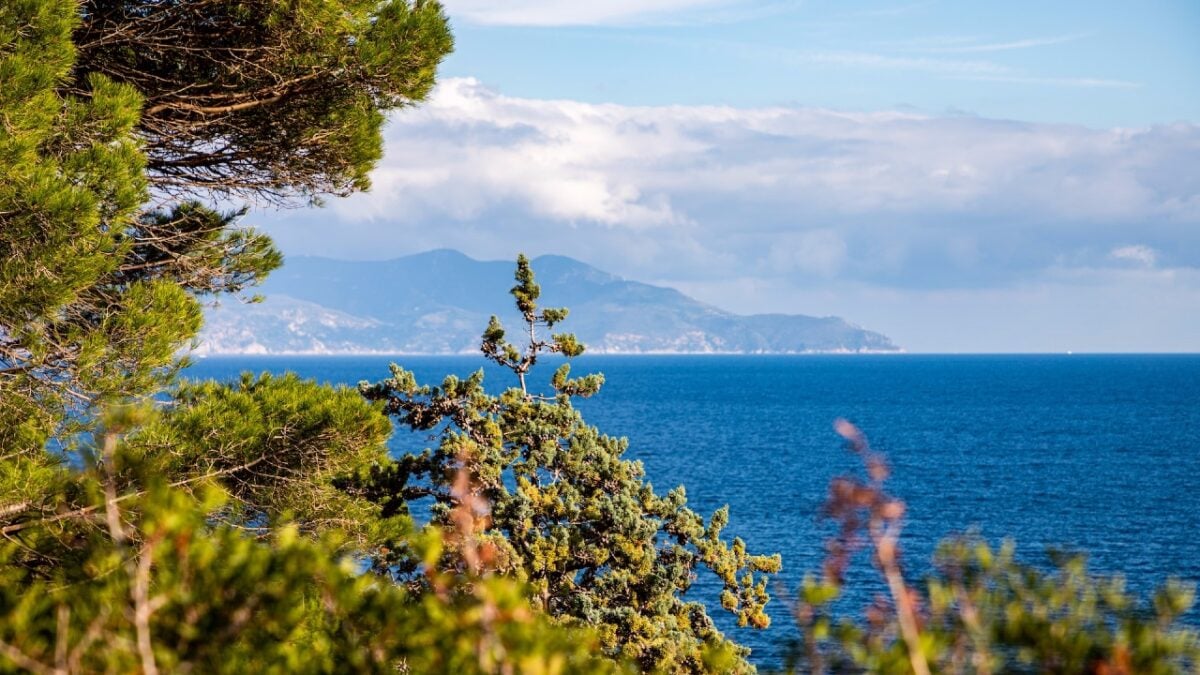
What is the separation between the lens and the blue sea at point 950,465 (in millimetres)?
42906

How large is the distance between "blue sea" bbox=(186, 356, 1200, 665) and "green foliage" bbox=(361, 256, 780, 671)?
5.30 meters

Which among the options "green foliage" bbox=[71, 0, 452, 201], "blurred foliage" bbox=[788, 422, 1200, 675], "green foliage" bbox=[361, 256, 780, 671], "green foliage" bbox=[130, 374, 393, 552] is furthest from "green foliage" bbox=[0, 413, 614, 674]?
"green foliage" bbox=[361, 256, 780, 671]

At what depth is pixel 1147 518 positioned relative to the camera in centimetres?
4984

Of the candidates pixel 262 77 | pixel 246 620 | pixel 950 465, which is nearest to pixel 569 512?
pixel 262 77

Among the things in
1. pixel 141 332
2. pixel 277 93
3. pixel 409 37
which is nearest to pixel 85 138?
pixel 141 332

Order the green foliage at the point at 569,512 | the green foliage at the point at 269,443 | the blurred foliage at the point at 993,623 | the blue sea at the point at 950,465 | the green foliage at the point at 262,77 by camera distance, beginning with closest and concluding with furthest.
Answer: the blurred foliage at the point at 993,623 → the green foliage at the point at 269,443 → the green foliage at the point at 262,77 → the green foliage at the point at 569,512 → the blue sea at the point at 950,465

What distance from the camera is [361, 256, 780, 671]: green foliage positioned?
15.4m

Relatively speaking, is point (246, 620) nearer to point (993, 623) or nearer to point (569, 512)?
point (993, 623)

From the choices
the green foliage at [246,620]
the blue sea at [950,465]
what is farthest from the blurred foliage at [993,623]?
the green foliage at [246,620]

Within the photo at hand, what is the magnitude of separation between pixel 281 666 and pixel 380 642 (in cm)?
36

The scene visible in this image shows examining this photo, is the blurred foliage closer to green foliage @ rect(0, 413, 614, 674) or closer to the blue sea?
the blue sea

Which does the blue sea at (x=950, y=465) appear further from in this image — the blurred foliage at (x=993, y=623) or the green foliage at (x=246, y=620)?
the green foliage at (x=246, y=620)

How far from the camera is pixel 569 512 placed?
16234 millimetres

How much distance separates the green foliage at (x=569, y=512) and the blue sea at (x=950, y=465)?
209 inches
